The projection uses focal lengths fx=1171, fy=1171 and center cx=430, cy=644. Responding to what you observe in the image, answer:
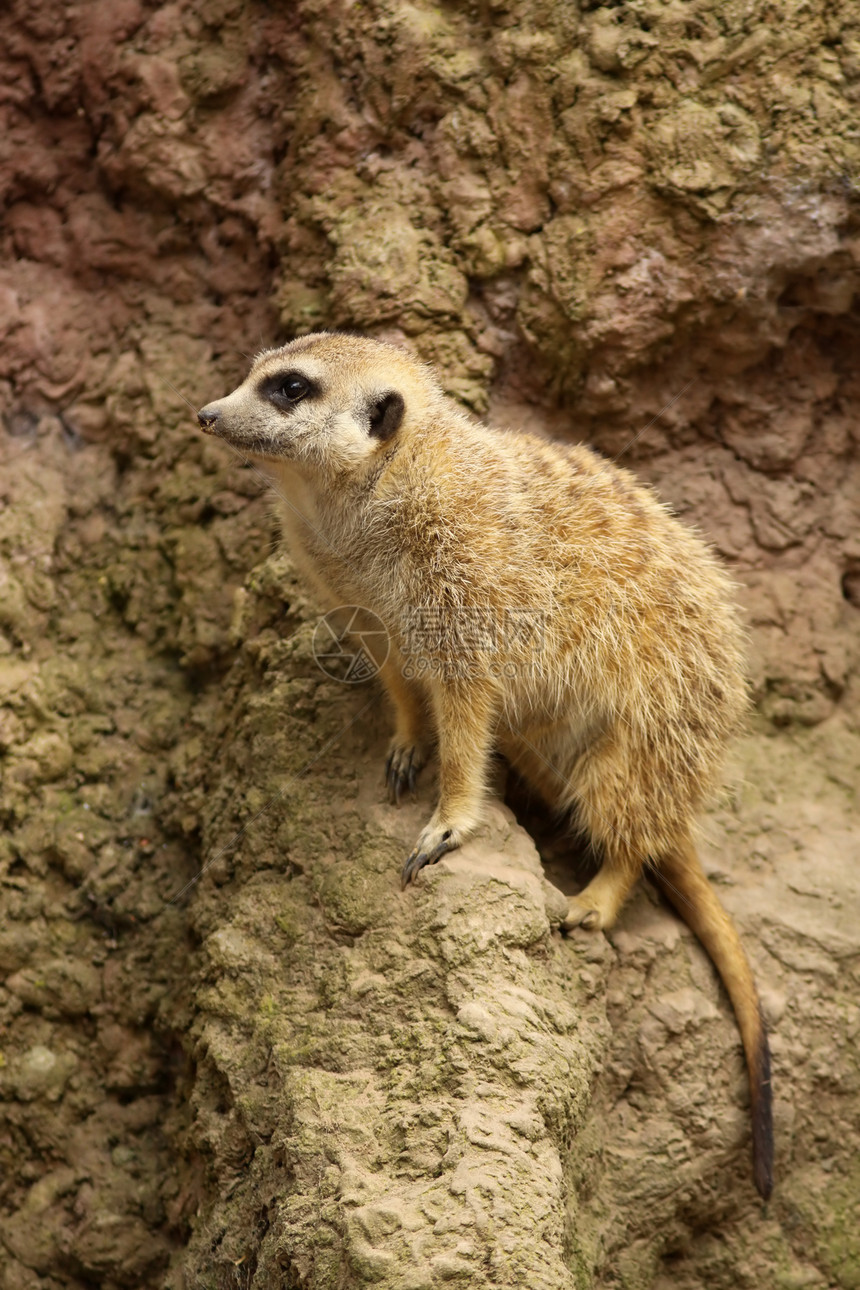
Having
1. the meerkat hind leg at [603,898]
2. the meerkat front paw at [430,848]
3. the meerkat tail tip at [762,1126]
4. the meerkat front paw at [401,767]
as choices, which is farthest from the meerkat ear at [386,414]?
the meerkat tail tip at [762,1126]

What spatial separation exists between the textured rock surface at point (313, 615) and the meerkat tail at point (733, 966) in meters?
0.06

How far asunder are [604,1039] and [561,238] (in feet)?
6.54

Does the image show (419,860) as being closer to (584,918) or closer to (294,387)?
(584,918)

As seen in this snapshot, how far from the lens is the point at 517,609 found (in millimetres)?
2500

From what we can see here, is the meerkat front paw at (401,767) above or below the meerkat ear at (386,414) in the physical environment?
below

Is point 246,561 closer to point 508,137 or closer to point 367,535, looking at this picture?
point 367,535

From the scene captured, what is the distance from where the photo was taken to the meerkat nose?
2373 mm

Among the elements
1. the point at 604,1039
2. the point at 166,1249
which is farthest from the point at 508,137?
the point at 166,1249

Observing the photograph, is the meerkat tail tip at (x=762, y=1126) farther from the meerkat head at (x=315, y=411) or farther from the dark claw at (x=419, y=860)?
the meerkat head at (x=315, y=411)

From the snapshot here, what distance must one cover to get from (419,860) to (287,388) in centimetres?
101

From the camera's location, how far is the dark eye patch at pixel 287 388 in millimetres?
2426

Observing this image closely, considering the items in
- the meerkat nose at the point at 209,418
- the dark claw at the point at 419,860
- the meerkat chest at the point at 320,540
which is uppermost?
the meerkat nose at the point at 209,418

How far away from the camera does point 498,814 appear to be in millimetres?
2541

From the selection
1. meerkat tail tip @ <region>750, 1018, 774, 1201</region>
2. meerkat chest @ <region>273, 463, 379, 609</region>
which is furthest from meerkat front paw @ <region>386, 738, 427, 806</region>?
A: meerkat tail tip @ <region>750, 1018, 774, 1201</region>
